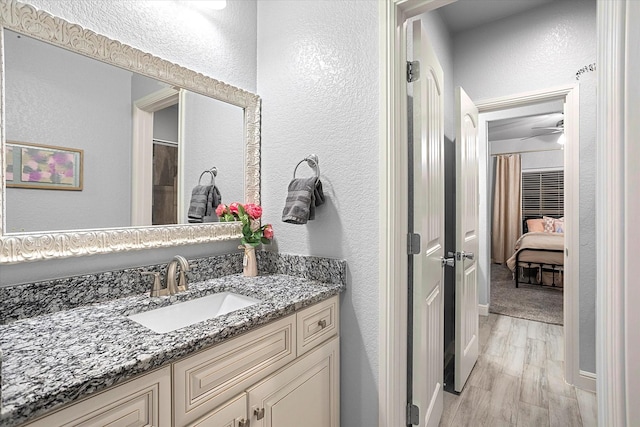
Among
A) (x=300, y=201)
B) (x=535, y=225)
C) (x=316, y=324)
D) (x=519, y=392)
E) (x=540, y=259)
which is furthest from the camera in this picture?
(x=535, y=225)

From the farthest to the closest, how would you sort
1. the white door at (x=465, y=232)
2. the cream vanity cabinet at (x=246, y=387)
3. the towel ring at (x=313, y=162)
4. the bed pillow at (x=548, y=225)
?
the bed pillow at (x=548, y=225), the white door at (x=465, y=232), the towel ring at (x=313, y=162), the cream vanity cabinet at (x=246, y=387)

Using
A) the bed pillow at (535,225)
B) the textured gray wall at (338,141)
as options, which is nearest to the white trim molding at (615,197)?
the textured gray wall at (338,141)

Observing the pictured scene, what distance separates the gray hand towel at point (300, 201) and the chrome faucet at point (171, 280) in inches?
18.8

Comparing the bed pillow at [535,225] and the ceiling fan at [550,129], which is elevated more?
the ceiling fan at [550,129]

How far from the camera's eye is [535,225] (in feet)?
21.6

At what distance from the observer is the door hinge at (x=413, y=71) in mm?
1489

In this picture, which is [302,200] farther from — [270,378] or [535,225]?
[535,225]

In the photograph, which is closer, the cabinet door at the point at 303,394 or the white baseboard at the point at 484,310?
the cabinet door at the point at 303,394

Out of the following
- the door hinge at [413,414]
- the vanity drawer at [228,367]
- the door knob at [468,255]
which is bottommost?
the door hinge at [413,414]

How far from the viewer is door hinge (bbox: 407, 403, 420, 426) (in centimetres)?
150

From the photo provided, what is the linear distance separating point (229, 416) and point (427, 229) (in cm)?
112

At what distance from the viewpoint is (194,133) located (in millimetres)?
1566

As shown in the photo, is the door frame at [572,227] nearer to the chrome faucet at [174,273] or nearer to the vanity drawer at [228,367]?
the vanity drawer at [228,367]

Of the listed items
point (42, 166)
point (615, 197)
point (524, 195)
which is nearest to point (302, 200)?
point (42, 166)
